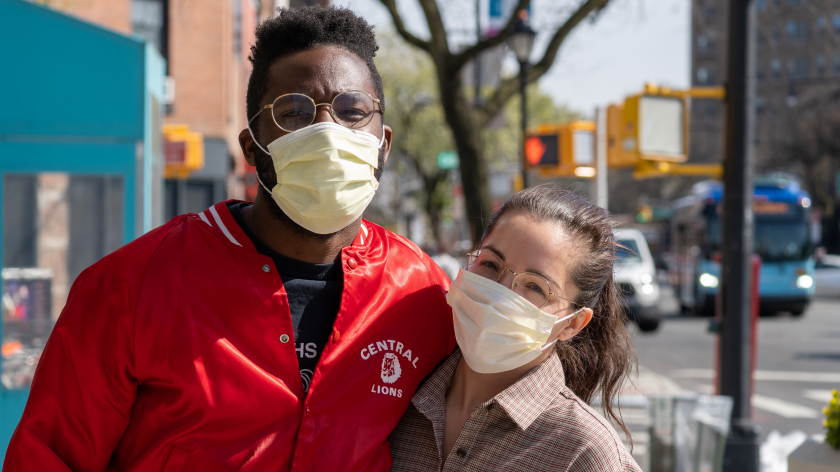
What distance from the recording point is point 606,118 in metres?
11.8

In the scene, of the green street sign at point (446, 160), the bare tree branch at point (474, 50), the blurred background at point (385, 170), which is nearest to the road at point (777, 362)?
the blurred background at point (385, 170)

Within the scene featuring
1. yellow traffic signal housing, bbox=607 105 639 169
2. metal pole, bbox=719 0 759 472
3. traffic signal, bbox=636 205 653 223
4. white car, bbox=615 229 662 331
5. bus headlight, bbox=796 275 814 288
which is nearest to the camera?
metal pole, bbox=719 0 759 472

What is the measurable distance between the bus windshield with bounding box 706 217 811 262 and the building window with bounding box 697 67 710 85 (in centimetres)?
7463

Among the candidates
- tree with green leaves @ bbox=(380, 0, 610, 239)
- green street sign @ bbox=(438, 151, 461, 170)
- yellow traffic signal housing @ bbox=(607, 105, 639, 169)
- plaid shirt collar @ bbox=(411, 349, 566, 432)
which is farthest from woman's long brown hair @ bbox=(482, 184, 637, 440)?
green street sign @ bbox=(438, 151, 461, 170)

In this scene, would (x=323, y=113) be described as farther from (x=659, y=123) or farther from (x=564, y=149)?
(x=564, y=149)

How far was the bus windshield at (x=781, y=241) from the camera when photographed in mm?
20500

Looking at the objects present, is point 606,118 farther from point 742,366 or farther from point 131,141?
point 131,141

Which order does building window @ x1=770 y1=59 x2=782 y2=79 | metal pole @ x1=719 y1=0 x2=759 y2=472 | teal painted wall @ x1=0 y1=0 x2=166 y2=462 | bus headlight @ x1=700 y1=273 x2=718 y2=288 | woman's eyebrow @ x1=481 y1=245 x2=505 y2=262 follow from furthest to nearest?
building window @ x1=770 y1=59 x2=782 y2=79 < bus headlight @ x1=700 y1=273 x2=718 y2=288 < metal pole @ x1=719 y1=0 x2=759 y2=472 < teal painted wall @ x1=0 y1=0 x2=166 y2=462 < woman's eyebrow @ x1=481 y1=245 x2=505 y2=262

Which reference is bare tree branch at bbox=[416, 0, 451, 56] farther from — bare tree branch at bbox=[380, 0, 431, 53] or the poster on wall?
the poster on wall

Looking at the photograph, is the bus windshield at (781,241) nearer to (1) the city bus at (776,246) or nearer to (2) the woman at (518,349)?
(1) the city bus at (776,246)

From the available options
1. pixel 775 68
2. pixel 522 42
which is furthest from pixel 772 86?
pixel 522 42

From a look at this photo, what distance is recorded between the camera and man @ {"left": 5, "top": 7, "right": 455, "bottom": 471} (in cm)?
192

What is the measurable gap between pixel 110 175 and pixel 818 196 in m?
42.1

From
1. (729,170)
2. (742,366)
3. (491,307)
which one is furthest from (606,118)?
(491,307)
